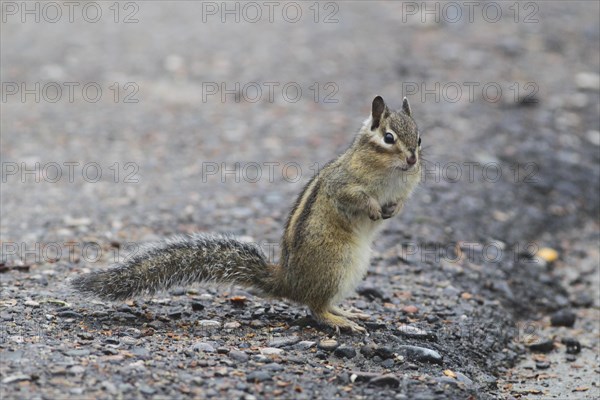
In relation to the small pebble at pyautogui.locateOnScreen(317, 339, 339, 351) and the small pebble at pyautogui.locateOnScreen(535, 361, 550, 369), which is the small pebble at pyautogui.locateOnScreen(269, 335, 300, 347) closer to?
the small pebble at pyautogui.locateOnScreen(317, 339, 339, 351)

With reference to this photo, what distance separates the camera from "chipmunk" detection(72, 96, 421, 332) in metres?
4.68

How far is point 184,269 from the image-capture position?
475 cm

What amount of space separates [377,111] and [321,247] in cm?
A: 80

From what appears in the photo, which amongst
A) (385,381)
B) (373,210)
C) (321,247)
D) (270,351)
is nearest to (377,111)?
(373,210)

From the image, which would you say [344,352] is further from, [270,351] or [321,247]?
[321,247]

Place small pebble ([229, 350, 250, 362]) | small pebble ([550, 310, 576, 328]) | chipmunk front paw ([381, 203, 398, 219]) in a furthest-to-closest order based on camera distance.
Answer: small pebble ([550, 310, 576, 328]), chipmunk front paw ([381, 203, 398, 219]), small pebble ([229, 350, 250, 362])

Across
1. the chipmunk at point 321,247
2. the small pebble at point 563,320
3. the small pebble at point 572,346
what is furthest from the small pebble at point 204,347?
the small pebble at point 563,320

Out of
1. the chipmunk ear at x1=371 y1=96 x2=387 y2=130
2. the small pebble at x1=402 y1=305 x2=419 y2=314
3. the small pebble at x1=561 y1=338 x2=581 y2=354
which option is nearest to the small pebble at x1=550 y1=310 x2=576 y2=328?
the small pebble at x1=561 y1=338 x2=581 y2=354

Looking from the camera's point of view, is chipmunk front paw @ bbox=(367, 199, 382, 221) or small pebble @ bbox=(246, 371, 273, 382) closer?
small pebble @ bbox=(246, 371, 273, 382)

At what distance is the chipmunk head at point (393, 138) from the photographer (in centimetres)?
477

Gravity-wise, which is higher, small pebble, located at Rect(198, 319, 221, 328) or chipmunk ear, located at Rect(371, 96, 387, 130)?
chipmunk ear, located at Rect(371, 96, 387, 130)

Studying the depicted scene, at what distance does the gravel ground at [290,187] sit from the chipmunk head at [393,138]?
93 centimetres

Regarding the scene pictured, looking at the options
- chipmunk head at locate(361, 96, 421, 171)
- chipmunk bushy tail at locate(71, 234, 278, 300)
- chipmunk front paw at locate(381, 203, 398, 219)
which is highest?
chipmunk head at locate(361, 96, 421, 171)

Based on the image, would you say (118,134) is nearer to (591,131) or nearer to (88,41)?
(88,41)
